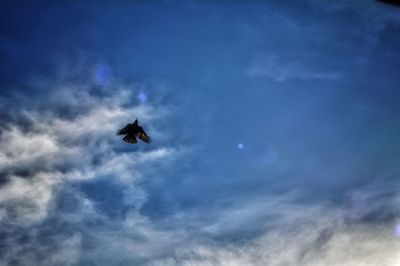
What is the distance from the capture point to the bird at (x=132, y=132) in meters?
15.5

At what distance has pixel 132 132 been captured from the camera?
51.1ft

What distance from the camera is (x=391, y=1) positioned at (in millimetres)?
3594

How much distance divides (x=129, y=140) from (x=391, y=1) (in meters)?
13.4

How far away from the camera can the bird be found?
15500 mm

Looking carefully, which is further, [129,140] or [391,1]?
[129,140]

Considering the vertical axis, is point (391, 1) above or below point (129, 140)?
below

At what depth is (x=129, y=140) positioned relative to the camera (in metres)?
15.8
